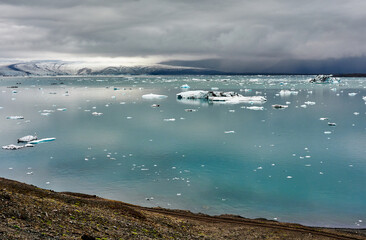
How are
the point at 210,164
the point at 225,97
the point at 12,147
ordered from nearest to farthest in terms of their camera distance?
the point at 210,164, the point at 12,147, the point at 225,97

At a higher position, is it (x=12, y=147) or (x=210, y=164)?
(x=12, y=147)

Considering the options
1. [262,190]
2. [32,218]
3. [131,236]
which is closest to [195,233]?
[131,236]

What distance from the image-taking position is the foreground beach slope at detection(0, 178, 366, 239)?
7668mm

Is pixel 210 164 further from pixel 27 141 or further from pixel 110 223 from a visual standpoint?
pixel 27 141

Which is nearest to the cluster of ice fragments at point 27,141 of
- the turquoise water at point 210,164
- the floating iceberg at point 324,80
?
the turquoise water at point 210,164

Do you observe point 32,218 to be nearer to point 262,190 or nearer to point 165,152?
point 262,190

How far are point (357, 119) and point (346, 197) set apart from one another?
80.6ft

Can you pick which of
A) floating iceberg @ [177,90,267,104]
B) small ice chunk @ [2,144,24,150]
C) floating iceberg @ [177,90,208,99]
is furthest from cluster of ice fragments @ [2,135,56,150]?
floating iceberg @ [177,90,208,99]

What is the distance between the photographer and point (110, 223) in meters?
9.34

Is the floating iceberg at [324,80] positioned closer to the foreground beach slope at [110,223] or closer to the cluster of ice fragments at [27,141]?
the cluster of ice fragments at [27,141]

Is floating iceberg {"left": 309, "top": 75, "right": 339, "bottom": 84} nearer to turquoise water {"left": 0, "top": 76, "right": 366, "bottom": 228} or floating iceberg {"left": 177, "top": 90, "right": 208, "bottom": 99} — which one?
floating iceberg {"left": 177, "top": 90, "right": 208, "bottom": 99}

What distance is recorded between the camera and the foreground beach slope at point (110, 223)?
7668 millimetres

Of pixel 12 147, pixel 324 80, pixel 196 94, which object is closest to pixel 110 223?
pixel 12 147

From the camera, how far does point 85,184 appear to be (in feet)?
51.2
